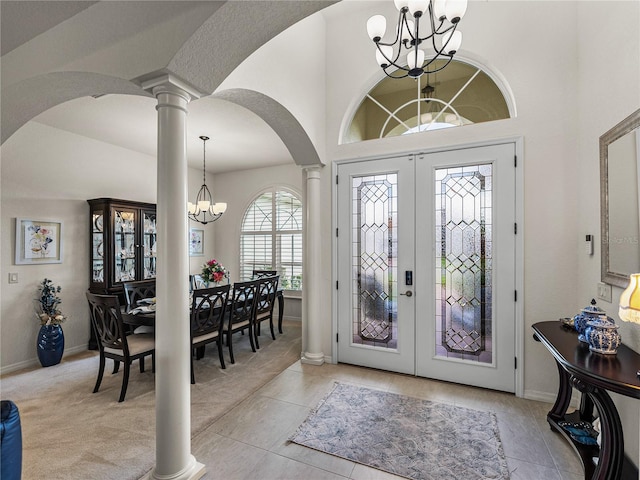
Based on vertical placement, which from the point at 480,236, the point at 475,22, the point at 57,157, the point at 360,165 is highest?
the point at 475,22

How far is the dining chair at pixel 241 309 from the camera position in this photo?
150 inches

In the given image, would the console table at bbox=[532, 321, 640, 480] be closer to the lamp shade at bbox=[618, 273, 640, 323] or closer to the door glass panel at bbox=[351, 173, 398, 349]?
the lamp shade at bbox=[618, 273, 640, 323]

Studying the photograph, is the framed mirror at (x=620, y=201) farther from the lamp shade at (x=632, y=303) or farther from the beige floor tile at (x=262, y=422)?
the beige floor tile at (x=262, y=422)

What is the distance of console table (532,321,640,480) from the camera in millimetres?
1437

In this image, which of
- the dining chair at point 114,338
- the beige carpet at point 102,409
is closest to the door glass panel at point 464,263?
the beige carpet at point 102,409

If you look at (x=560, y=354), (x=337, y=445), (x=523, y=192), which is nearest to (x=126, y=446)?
(x=337, y=445)

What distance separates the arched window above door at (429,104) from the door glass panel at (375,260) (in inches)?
22.9

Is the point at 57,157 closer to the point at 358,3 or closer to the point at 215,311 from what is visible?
the point at 215,311

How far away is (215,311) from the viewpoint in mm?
3611

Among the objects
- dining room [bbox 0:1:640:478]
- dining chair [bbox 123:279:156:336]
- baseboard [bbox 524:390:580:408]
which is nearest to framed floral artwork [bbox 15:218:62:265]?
dining room [bbox 0:1:640:478]

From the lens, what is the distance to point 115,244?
443cm

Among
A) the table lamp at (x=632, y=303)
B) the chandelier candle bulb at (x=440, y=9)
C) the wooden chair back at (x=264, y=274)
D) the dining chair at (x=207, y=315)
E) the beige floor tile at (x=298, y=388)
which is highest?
the chandelier candle bulb at (x=440, y=9)

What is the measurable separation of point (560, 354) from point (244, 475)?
1.99m

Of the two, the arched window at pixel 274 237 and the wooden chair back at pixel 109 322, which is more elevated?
the arched window at pixel 274 237
